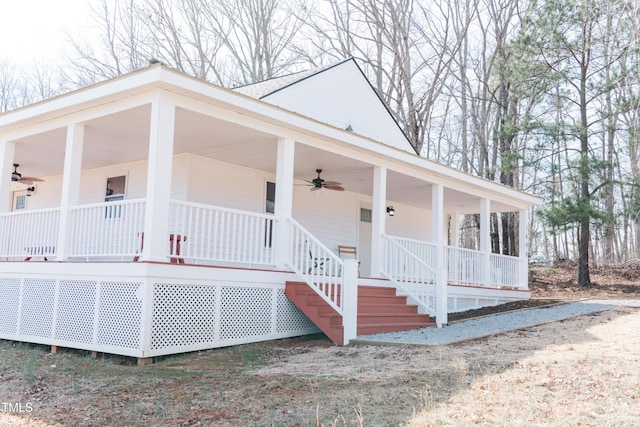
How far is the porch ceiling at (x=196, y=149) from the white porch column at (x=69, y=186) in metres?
0.30

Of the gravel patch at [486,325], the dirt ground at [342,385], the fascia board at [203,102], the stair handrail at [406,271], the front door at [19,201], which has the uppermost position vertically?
the fascia board at [203,102]

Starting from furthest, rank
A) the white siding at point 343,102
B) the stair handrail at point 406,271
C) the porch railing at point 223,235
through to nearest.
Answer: the white siding at point 343,102 < the stair handrail at point 406,271 < the porch railing at point 223,235

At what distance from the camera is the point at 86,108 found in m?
8.76

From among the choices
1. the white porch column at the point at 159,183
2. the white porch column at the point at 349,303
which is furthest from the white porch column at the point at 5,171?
the white porch column at the point at 349,303

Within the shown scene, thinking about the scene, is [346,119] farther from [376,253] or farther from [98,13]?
[98,13]

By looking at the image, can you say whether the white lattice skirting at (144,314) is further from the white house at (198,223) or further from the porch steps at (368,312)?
the porch steps at (368,312)

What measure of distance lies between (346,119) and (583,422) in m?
11.1

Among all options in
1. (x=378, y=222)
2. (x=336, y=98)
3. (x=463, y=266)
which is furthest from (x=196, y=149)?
(x=463, y=266)

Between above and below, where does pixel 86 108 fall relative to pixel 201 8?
below

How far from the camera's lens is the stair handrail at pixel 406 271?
10.6 m

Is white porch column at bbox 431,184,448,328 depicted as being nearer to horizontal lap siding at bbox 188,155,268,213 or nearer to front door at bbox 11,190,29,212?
horizontal lap siding at bbox 188,155,268,213

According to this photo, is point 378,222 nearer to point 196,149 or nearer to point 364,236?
point 196,149

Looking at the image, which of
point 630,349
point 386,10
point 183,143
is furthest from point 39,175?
point 386,10

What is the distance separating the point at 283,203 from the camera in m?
9.43
